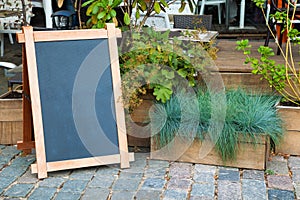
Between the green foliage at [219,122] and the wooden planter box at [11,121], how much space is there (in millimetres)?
1090

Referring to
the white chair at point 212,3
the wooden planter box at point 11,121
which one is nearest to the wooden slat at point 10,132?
the wooden planter box at point 11,121

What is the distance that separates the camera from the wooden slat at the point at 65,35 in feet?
11.0

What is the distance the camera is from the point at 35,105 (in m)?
3.33

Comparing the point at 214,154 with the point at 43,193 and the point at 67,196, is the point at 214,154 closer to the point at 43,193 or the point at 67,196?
the point at 67,196

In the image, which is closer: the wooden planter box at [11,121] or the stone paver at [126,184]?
the stone paver at [126,184]

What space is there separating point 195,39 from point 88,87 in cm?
105

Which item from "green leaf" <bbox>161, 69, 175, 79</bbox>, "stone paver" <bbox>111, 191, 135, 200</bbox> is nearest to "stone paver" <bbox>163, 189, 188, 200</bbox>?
"stone paver" <bbox>111, 191, 135, 200</bbox>

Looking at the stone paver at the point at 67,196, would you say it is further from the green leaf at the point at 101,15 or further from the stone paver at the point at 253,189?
the green leaf at the point at 101,15

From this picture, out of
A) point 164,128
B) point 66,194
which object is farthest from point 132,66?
point 66,194

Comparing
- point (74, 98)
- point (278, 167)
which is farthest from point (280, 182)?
point (74, 98)

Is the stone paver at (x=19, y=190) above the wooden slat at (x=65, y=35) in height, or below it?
below

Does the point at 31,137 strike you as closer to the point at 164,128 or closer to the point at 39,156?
the point at 39,156

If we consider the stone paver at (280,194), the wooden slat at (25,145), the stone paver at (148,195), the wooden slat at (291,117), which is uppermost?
the wooden slat at (291,117)

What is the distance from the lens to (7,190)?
3.19 m
